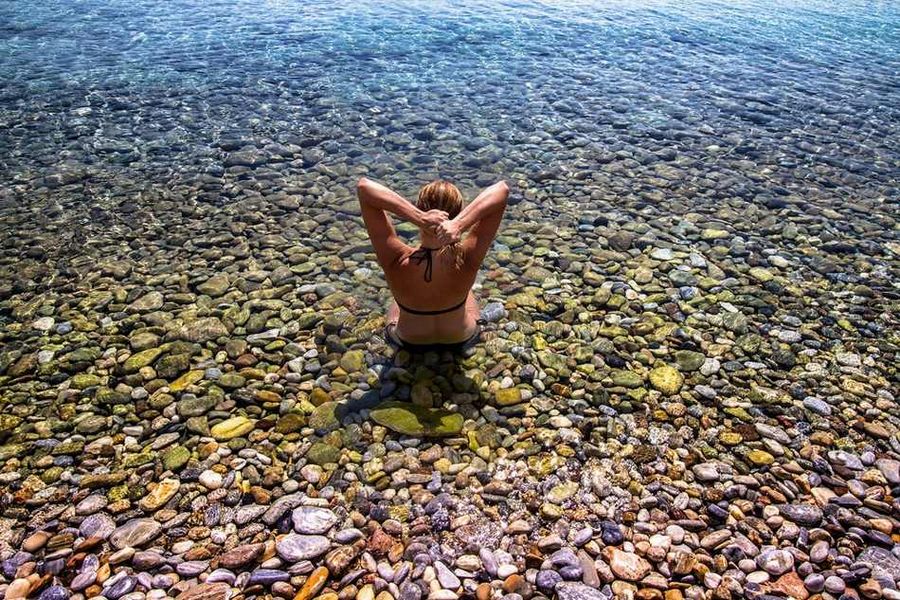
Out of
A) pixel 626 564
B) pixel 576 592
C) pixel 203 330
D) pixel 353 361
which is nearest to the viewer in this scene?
pixel 576 592

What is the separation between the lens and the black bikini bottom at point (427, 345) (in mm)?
6742

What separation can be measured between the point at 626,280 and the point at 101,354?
635 centimetres

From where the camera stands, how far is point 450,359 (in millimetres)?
6660

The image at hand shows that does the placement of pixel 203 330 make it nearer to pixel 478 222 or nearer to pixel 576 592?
pixel 478 222

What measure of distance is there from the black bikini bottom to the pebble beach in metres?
0.09

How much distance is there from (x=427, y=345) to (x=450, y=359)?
0.98 feet

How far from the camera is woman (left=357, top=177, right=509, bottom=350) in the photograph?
5883 millimetres

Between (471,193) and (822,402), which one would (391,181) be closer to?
(471,193)

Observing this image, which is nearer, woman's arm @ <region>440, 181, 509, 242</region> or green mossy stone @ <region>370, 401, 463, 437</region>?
green mossy stone @ <region>370, 401, 463, 437</region>

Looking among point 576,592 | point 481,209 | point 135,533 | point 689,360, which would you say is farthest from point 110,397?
point 689,360

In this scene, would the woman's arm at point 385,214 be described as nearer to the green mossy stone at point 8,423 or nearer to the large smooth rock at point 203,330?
the large smooth rock at point 203,330

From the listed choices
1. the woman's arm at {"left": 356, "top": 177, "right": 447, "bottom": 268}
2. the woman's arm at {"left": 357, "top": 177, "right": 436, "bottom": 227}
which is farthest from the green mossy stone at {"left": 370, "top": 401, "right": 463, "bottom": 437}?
the woman's arm at {"left": 357, "top": 177, "right": 436, "bottom": 227}

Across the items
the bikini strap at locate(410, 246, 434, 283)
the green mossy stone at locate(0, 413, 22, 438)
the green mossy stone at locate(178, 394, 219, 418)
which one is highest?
the bikini strap at locate(410, 246, 434, 283)

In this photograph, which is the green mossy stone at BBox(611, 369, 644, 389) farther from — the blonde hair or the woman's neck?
the woman's neck
